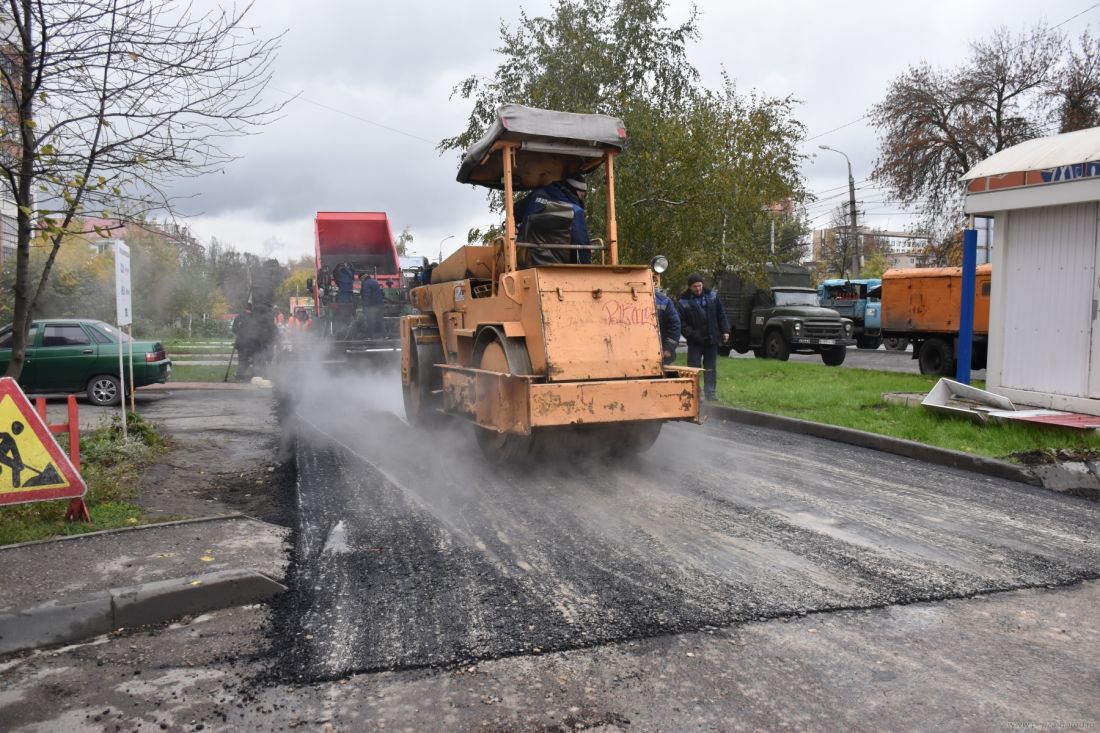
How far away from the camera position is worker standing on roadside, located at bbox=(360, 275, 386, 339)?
54.5ft

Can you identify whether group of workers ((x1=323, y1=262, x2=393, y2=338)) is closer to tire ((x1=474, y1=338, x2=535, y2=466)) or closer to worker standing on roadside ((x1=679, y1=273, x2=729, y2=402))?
worker standing on roadside ((x1=679, y1=273, x2=729, y2=402))

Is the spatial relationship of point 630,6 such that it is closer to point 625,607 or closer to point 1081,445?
point 1081,445

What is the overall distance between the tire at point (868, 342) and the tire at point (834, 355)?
975cm

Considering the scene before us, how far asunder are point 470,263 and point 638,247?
881cm

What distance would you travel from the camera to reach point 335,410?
39.5ft

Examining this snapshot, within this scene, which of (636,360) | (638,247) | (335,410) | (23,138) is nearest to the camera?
(23,138)

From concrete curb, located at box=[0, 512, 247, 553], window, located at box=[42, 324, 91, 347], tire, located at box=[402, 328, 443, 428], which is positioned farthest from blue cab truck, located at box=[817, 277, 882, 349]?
concrete curb, located at box=[0, 512, 247, 553]

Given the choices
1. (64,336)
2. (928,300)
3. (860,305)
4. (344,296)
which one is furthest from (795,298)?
(64,336)

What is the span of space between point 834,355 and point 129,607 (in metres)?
→ 19.3

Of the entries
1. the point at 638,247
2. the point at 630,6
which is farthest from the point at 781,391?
the point at 630,6

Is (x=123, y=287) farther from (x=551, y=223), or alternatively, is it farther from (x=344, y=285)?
(x=344, y=285)

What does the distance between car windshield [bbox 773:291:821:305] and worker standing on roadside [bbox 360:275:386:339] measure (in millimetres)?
11466

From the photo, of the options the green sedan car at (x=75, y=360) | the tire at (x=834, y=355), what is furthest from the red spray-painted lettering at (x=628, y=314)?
the tire at (x=834, y=355)

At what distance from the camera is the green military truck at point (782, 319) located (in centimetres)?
2055
